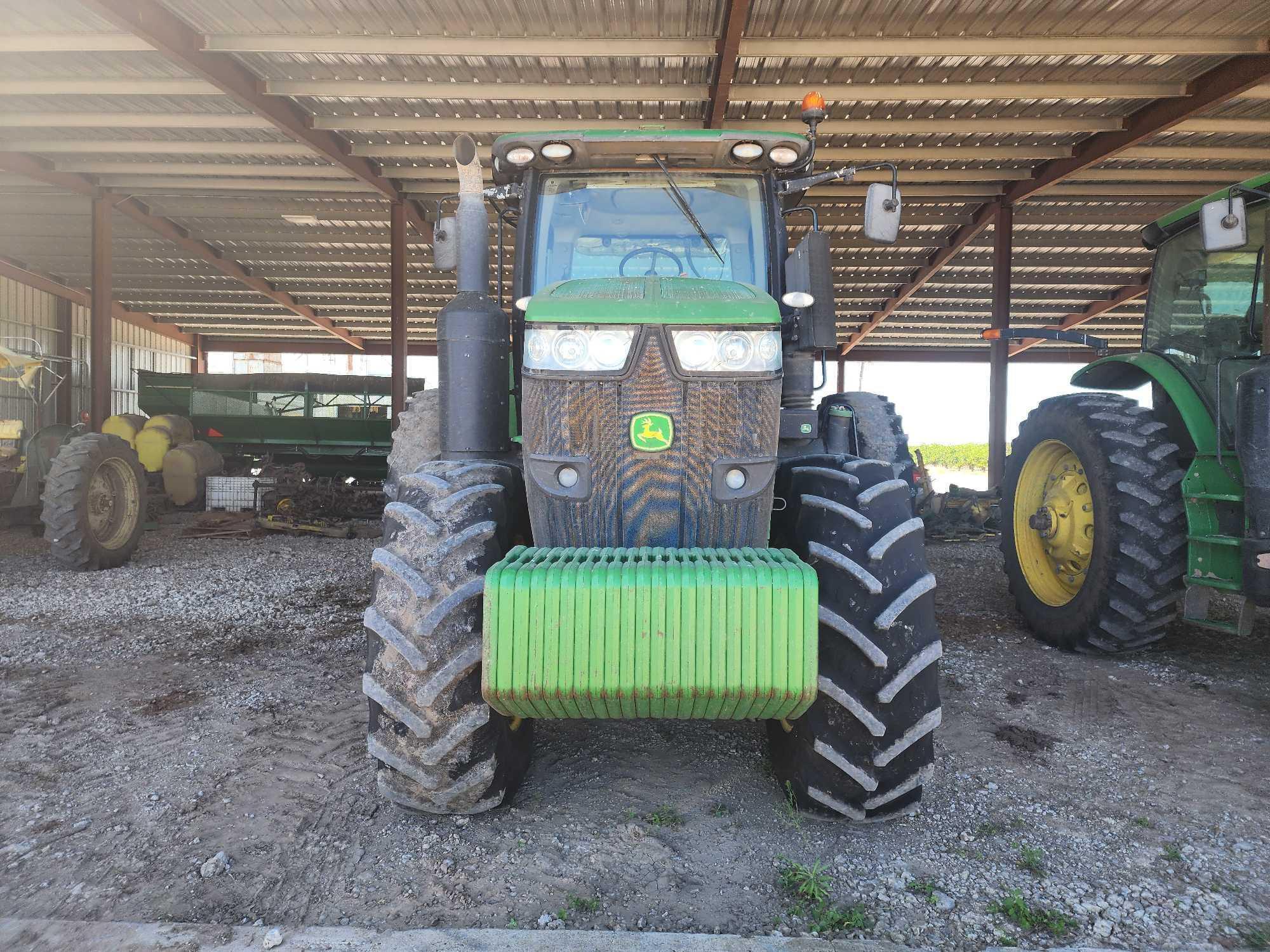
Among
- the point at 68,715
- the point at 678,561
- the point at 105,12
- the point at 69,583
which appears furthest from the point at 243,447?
the point at 678,561

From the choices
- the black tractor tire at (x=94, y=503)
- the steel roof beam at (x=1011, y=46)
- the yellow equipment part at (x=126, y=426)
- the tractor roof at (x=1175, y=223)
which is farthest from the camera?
the yellow equipment part at (x=126, y=426)

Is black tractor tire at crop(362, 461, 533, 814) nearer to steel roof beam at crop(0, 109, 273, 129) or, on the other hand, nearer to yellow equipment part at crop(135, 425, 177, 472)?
steel roof beam at crop(0, 109, 273, 129)

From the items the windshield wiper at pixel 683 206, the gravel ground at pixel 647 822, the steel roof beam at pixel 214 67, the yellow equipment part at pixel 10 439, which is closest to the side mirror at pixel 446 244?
the windshield wiper at pixel 683 206

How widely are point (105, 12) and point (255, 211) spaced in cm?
611

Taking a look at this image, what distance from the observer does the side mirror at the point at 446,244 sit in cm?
339

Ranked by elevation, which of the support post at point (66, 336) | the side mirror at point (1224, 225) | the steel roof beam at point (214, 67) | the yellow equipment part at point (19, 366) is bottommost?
the yellow equipment part at point (19, 366)

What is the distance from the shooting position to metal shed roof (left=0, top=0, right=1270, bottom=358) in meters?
7.21

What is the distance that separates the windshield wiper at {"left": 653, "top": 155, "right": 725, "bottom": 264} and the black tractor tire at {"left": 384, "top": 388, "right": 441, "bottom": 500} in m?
1.95

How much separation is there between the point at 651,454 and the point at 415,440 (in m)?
2.56

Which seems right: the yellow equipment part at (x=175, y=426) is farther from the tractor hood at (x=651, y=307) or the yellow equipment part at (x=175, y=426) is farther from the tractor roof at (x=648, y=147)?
the tractor hood at (x=651, y=307)

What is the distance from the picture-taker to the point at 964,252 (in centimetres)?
1439

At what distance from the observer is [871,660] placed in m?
2.31

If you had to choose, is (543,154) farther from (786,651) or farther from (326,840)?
(326,840)

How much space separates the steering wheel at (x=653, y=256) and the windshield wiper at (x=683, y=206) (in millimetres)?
142
